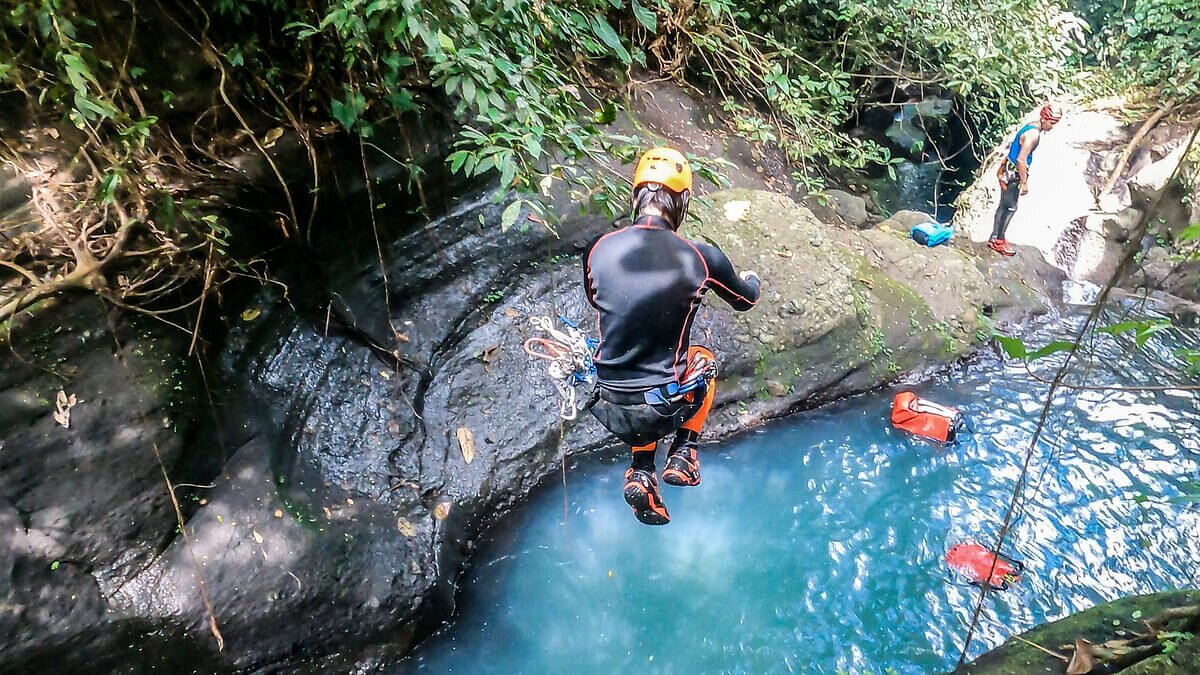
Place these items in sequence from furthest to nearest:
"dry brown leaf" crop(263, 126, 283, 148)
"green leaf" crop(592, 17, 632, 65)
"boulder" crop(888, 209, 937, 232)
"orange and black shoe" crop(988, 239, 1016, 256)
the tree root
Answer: the tree root, "boulder" crop(888, 209, 937, 232), "orange and black shoe" crop(988, 239, 1016, 256), "dry brown leaf" crop(263, 126, 283, 148), "green leaf" crop(592, 17, 632, 65)

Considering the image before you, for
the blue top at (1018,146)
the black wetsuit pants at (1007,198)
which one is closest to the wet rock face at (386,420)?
the black wetsuit pants at (1007,198)

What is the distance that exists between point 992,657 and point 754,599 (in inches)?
54.5

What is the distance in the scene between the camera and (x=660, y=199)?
2.62 meters

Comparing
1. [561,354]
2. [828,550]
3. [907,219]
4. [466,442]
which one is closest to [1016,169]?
[907,219]

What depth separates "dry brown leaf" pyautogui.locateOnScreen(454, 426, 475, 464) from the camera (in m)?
4.14

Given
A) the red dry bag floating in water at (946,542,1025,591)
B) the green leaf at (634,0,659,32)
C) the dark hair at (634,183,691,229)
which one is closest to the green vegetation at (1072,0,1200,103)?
the red dry bag floating in water at (946,542,1025,591)

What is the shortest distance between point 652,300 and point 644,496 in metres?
0.97

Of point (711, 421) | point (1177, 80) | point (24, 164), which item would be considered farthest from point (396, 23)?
point (1177, 80)

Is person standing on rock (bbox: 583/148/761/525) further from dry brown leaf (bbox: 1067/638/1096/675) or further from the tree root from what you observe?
the tree root

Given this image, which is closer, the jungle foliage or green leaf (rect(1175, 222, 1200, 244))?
green leaf (rect(1175, 222, 1200, 244))

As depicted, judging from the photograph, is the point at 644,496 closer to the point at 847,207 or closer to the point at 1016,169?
the point at 847,207

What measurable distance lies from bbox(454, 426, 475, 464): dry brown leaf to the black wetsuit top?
66.0 inches

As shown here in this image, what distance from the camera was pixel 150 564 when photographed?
3066mm

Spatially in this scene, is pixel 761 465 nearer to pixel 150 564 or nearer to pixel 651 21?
pixel 651 21
